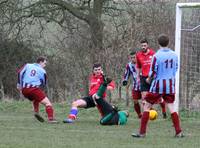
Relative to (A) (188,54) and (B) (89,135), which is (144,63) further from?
(B) (89,135)

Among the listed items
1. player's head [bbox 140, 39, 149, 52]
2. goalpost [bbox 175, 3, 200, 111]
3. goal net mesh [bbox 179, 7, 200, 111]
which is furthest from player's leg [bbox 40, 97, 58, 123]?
goal net mesh [bbox 179, 7, 200, 111]

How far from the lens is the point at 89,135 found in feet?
42.6

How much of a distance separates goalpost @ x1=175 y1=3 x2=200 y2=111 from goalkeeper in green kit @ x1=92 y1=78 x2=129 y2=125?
182cm

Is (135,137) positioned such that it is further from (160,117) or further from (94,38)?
(94,38)

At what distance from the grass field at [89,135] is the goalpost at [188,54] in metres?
0.63

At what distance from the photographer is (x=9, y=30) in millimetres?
29531

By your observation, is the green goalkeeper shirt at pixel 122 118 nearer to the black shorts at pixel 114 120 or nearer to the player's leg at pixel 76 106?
the black shorts at pixel 114 120

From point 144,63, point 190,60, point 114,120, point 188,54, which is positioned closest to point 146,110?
point 114,120

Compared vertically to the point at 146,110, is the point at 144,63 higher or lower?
higher

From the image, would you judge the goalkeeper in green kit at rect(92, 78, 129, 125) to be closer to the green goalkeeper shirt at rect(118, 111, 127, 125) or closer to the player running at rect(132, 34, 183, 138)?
the green goalkeeper shirt at rect(118, 111, 127, 125)

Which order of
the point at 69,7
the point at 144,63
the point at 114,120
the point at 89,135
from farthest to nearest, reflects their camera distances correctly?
the point at 69,7
the point at 144,63
the point at 114,120
the point at 89,135

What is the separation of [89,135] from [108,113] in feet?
9.30

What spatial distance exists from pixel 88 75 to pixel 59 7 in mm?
7923

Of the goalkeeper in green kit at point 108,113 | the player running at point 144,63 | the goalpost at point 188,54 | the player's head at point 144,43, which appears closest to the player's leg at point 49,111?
the goalkeeper in green kit at point 108,113
